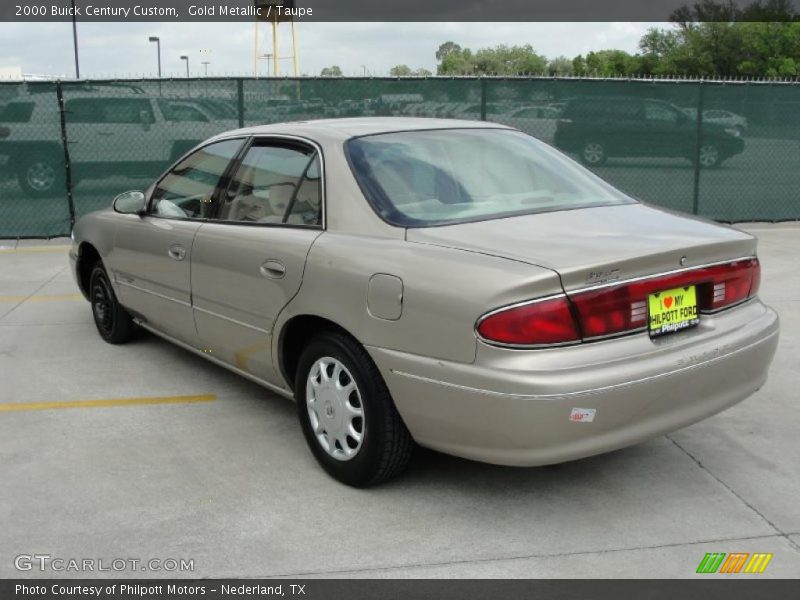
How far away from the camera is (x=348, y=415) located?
3.75 metres

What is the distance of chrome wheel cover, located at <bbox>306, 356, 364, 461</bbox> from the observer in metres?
3.73

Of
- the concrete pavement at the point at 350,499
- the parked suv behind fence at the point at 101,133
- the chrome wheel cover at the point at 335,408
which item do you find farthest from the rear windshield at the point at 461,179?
the parked suv behind fence at the point at 101,133

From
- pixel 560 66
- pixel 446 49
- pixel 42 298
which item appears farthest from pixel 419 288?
pixel 446 49

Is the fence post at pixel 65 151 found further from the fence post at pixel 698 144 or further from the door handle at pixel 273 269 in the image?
the fence post at pixel 698 144

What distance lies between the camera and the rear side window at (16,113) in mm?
10539

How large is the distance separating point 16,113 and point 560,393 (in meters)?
9.37

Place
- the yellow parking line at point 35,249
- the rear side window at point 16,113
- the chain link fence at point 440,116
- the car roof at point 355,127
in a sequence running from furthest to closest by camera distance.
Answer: the chain link fence at point 440,116
the rear side window at point 16,113
the yellow parking line at point 35,249
the car roof at point 355,127

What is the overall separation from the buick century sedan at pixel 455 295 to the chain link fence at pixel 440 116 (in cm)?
635

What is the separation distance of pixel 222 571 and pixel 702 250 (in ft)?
7.24

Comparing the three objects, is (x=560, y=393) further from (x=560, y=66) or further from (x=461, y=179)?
(x=560, y=66)

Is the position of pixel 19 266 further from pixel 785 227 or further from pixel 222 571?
pixel 785 227

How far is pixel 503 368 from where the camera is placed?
124 inches

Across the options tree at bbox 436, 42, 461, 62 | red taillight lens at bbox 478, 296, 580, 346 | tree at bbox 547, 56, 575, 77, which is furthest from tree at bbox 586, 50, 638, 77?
red taillight lens at bbox 478, 296, 580, 346

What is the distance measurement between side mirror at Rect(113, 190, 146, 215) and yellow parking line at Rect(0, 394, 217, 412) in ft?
3.83
